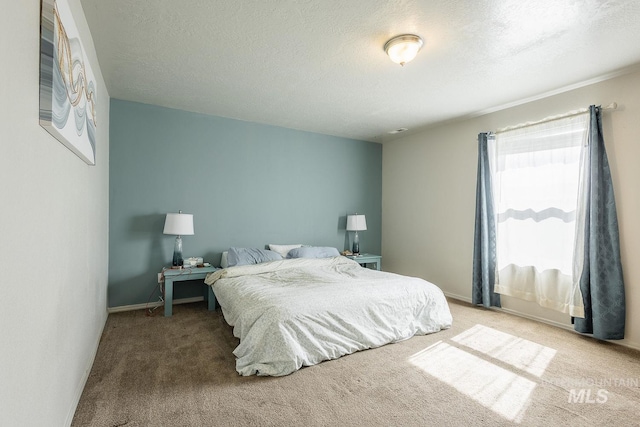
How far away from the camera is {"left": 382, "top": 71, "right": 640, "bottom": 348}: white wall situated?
9.31 feet

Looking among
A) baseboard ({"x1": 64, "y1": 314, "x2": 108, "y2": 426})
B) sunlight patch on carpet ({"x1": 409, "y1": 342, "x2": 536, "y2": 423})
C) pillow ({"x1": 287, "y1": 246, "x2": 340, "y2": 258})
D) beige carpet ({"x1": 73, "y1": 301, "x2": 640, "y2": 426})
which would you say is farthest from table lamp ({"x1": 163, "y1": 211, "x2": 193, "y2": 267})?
sunlight patch on carpet ({"x1": 409, "y1": 342, "x2": 536, "y2": 423})

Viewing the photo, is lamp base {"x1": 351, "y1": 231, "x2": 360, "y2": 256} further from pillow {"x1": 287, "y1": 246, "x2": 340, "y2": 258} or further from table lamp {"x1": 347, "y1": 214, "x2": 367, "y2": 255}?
pillow {"x1": 287, "y1": 246, "x2": 340, "y2": 258}

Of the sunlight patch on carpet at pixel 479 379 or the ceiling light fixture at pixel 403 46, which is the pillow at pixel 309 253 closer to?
the sunlight patch on carpet at pixel 479 379

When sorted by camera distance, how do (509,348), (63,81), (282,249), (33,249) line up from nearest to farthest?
(33,249)
(63,81)
(509,348)
(282,249)

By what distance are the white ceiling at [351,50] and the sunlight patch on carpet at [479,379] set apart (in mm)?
2496

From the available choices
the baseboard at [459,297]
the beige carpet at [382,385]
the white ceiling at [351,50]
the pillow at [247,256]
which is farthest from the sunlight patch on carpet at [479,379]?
the white ceiling at [351,50]

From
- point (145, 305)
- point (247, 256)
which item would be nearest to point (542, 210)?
point (247, 256)

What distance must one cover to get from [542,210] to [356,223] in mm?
2541

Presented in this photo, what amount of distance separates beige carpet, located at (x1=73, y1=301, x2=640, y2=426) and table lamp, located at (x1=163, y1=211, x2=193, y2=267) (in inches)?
36.9

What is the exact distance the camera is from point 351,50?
8.34ft

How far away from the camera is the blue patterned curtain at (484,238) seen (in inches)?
154

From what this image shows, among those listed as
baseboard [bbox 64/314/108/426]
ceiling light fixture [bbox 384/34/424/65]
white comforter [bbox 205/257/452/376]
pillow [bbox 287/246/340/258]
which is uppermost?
ceiling light fixture [bbox 384/34/424/65]

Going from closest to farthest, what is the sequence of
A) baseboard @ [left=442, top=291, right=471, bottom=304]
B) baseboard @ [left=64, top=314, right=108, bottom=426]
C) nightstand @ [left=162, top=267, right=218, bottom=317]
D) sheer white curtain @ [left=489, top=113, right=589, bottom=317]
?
baseboard @ [left=64, top=314, right=108, bottom=426], sheer white curtain @ [left=489, top=113, right=589, bottom=317], nightstand @ [left=162, top=267, right=218, bottom=317], baseboard @ [left=442, top=291, right=471, bottom=304]

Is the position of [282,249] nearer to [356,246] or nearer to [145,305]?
[356,246]
